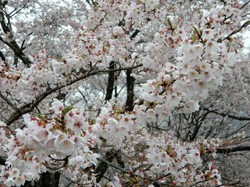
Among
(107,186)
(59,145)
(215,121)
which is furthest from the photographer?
(215,121)

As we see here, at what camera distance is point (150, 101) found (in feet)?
9.89

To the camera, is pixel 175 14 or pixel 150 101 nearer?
pixel 150 101

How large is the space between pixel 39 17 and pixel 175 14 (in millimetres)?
4181

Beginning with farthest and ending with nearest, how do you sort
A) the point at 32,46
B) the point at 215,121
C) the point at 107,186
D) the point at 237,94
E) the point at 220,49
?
the point at 215,121
the point at 237,94
the point at 32,46
the point at 107,186
the point at 220,49

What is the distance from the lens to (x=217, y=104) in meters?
12.2

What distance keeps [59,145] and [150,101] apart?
3.51ft

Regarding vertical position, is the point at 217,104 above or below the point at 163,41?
above

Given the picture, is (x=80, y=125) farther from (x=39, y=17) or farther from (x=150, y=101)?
(x=39, y=17)

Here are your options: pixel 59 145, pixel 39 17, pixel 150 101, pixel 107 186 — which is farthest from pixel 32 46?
pixel 59 145

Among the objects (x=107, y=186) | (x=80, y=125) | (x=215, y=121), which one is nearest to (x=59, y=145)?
(x=80, y=125)

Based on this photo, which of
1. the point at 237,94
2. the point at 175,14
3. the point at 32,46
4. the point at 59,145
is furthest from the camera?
the point at 237,94

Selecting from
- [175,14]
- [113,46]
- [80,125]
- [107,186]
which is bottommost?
[80,125]

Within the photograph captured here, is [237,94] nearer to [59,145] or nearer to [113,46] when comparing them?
[113,46]

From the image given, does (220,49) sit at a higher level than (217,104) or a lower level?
lower
